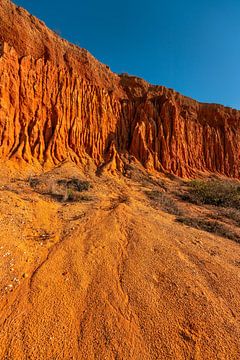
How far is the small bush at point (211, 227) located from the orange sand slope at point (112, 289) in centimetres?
70

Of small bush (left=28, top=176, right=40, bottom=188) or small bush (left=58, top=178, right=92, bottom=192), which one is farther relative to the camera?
small bush (left=58, top=178, right=92, bottom=192)

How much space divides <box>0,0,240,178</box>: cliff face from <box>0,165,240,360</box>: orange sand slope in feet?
34.9

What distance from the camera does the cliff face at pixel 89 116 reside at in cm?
1683

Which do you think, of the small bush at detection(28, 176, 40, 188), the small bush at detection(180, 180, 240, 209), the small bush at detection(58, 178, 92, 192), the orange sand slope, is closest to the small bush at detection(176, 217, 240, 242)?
the orange sand slope

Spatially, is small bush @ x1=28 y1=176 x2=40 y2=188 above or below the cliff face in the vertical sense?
below

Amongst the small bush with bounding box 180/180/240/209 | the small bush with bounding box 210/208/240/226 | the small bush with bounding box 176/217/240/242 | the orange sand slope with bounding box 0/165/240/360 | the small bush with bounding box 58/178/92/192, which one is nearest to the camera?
the orange sand slope with bounding box 0/165/240/360

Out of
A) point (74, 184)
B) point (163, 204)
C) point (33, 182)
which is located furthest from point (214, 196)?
point (33, 182)

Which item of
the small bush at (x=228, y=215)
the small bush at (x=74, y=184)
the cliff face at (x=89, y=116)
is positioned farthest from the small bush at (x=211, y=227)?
the cliff face at (x=89, y=116)

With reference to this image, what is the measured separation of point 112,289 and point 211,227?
593 centimetres

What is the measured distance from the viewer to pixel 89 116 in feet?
69.7

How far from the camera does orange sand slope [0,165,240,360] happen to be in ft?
10.7

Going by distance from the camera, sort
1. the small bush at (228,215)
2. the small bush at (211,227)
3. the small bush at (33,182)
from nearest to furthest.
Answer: the small bush at (211,227)
the small bush at (228,215)
the small bush at (33,182)

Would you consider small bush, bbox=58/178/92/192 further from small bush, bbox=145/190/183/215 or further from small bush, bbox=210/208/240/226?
small bush, bbox=210/208/240/226

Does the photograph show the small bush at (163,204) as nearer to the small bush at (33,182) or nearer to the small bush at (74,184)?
the small bush at (74,184)
